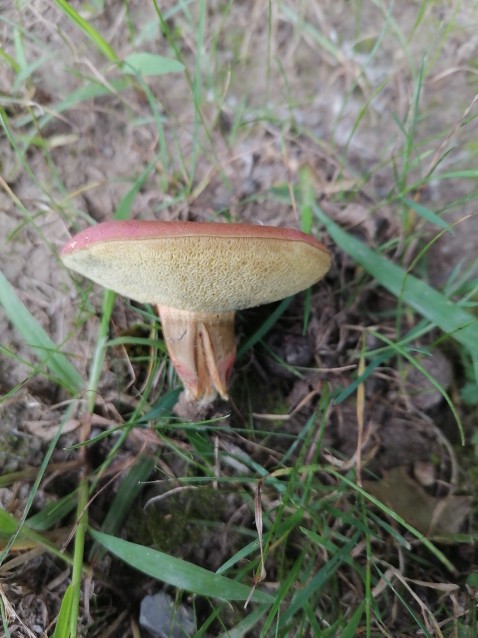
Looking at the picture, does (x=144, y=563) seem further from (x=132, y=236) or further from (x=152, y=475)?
(x=132, y=236)

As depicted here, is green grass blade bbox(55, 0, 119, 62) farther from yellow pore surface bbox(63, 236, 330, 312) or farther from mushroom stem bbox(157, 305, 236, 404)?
mushroom stem bbox(157, 305, 236, 404)

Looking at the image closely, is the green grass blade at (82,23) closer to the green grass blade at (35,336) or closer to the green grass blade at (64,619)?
the green grass blade at (35,336)

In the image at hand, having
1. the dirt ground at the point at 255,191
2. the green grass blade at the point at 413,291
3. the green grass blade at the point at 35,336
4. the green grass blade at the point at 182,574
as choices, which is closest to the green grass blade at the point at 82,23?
the dirt ground at the point at 255,191

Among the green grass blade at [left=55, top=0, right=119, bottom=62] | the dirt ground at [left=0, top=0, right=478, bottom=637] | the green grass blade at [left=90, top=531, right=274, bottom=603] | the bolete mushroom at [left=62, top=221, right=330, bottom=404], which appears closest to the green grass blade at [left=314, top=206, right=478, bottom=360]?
the dirt ground at [left=0, top=0, right=478, bottom=637]

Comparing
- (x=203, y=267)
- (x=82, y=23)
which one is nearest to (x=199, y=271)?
(x=203, y=267)

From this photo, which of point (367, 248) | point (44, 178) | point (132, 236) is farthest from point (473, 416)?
point (44, 178)
